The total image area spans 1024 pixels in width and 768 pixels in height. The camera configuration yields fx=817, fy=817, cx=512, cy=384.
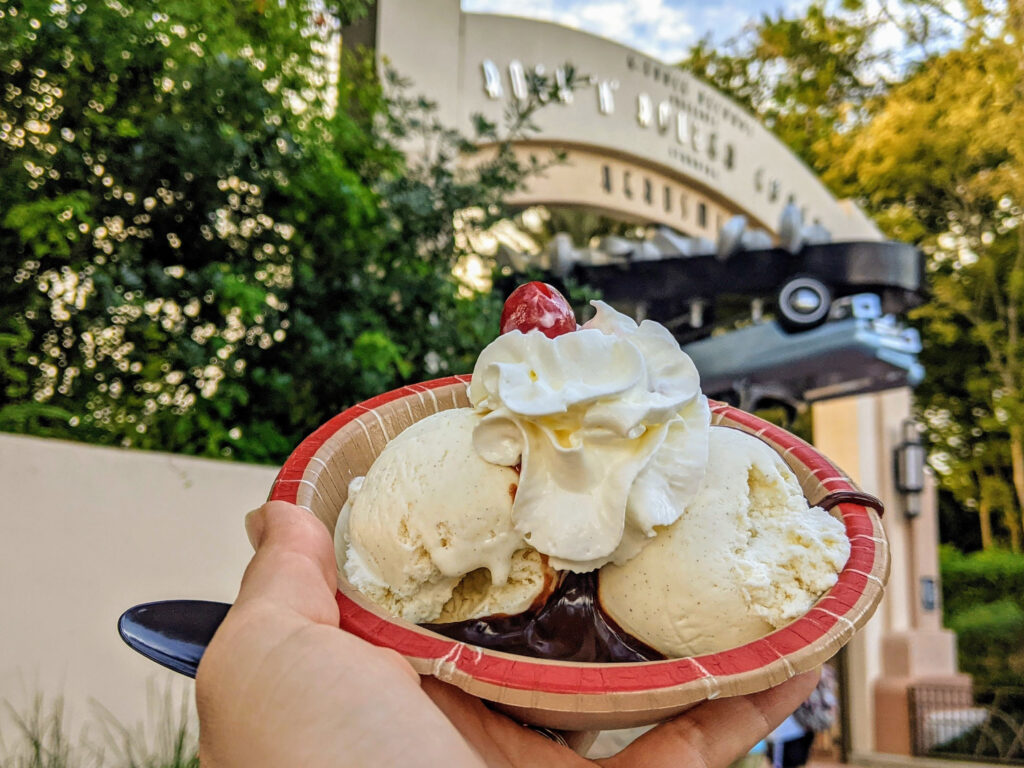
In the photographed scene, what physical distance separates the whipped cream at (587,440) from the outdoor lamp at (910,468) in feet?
30.1

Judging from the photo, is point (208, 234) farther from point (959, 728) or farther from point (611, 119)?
point (959, 728)

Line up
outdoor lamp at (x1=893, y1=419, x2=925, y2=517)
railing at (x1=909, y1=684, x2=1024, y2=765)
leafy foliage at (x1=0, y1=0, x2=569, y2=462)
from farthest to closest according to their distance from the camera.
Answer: outdoor lamp at (x1=893, y1=419, x2=925, y2=517), railing at (x1=909, y1=684, x2=1024, y2=765), leafy foliage at (x1=0, y1=0, x2=569, y2=462)

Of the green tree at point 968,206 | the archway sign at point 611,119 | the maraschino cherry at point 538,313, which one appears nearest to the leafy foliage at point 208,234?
the archway sign at point 611,119

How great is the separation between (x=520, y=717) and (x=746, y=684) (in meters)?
0.30

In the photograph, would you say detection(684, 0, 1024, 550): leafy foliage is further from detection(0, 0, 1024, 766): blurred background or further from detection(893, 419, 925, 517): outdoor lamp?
detection(0, 0, 1024, 766): blurred background

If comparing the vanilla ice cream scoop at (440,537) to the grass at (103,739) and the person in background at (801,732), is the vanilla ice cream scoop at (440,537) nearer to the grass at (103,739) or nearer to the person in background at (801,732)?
the grass at (103,739)

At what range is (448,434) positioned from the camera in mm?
1249

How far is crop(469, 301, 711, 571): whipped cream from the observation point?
113cm

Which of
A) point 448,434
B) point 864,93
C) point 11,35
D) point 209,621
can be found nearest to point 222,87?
point 11,35

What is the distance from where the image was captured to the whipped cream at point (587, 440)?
1.13 m

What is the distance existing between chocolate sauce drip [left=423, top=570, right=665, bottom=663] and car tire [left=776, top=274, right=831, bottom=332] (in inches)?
224

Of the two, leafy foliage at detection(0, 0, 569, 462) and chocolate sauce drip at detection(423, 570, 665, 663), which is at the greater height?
leafy foliage at detection(0, 0, 569, 462)

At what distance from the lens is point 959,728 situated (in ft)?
28.5

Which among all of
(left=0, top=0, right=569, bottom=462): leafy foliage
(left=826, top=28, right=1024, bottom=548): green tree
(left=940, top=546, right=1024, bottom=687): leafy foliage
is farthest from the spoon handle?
(left=826, top=28, right=1024, bottom=548): green tree
